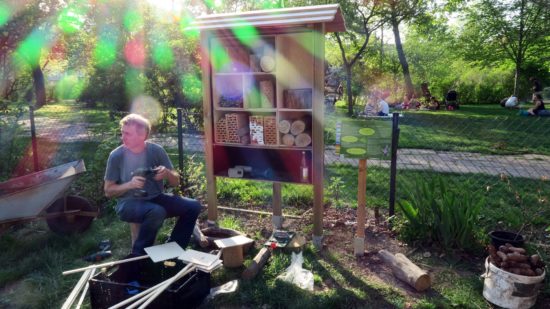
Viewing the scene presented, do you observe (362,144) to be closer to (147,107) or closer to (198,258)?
(198,258)

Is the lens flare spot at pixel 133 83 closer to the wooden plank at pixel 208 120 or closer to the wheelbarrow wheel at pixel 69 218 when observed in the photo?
the wheelbarrow wheel at pixel 69 218

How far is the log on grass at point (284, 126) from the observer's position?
4.23 meters

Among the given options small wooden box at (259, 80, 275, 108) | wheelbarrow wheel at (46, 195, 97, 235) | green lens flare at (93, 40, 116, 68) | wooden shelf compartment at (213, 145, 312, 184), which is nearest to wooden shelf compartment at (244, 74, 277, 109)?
small wooden box at (259, 80, 275, 108)

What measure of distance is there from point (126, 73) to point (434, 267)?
32.7ft

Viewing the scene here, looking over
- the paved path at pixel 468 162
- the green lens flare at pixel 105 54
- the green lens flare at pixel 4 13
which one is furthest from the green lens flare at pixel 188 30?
the green lens flare at pixel 4 13

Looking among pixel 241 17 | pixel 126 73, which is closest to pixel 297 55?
pixel 241 17

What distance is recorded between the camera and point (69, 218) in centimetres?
462

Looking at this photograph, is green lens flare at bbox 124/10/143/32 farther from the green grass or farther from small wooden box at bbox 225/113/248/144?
small wooden box at bbox 225/113/248/144

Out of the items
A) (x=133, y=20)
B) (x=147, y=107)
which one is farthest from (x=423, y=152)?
(x=133, y=20)

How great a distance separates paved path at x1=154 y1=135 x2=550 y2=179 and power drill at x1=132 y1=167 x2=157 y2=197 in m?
4.58

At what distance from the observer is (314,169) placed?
4156mm

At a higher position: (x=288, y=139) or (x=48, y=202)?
(x=288, y=139)

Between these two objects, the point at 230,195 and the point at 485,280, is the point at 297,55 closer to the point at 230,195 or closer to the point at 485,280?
the point at 230,195

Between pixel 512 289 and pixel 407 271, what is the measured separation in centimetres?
81
